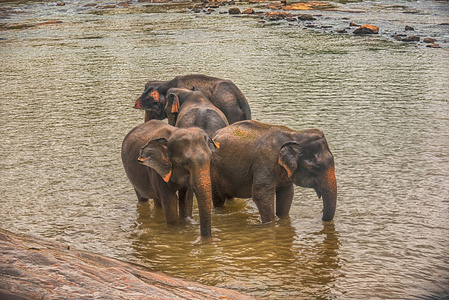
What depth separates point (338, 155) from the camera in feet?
41.4

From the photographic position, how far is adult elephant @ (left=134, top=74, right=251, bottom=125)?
523 inches

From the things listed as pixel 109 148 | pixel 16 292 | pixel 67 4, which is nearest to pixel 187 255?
pixel 16 292

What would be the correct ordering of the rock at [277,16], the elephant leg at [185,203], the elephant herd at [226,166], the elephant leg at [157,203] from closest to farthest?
the elephant herd at [226,166] < the elephant leg at [185,203] < the elephant leg at [157,203] < the rock at [277,16]

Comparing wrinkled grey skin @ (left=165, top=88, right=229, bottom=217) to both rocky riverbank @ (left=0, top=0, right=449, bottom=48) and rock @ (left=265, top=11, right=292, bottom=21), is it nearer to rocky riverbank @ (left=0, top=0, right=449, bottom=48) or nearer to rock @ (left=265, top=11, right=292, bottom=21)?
rocky riverbank @ (left=0, top=0, right=449, bottom=48)

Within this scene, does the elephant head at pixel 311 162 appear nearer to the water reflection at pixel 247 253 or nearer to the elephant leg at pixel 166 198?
the water reflection at pixel 247 253

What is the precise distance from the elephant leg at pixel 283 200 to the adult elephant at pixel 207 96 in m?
3.95

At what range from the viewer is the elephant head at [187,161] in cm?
Result: 802

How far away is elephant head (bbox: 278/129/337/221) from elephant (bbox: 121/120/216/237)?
111cm

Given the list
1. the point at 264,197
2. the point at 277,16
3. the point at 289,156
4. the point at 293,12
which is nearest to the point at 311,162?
the point at 289,156

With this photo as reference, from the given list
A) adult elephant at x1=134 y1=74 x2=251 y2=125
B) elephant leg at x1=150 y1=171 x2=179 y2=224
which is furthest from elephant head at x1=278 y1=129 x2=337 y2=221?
adult elephant at x1=134 y1=74 x2=251 y2=125

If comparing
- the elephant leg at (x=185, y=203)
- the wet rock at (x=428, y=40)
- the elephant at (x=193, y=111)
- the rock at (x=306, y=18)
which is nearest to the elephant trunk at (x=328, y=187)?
the elephant leg at (x=185, y=203)

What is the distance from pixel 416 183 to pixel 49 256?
7.26m

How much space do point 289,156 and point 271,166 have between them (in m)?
0.40

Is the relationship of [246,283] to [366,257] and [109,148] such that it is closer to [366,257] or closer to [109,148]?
[366,257]
